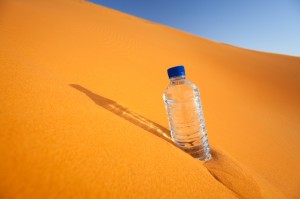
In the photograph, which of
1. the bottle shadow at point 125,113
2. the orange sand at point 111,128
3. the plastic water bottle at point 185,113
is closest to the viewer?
the orange sand at point 111,128

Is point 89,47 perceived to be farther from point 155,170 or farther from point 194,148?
point 155,170

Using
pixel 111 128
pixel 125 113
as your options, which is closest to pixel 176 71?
pixel 125 113

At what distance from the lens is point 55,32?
11.8 feet

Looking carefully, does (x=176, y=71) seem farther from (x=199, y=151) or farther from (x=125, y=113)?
(x=199, y=151)

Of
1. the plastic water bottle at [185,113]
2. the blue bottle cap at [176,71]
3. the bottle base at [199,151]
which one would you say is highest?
the blue bottle cap at [176,71]

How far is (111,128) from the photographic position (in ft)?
3.67

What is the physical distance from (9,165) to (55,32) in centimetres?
347

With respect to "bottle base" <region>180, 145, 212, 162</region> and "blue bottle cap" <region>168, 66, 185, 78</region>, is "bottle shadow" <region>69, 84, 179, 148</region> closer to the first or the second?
"bottle base" <region>180, 145, 212, 162</region>

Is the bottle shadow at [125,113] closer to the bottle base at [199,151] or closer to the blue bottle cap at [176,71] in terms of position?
the bottle base at [199,151]

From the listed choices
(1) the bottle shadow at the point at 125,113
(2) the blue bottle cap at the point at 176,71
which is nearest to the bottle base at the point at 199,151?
(1) the bottle shadow at the point at 125,113

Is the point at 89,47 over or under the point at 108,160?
over

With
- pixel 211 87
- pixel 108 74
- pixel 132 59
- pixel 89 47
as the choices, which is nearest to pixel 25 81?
pixel 108 74

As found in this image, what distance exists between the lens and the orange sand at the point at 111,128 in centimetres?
70

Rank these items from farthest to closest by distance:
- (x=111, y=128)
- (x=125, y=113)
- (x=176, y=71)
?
(x=125, y=113)
(x=176, y=71)
(x=111, y=128)
